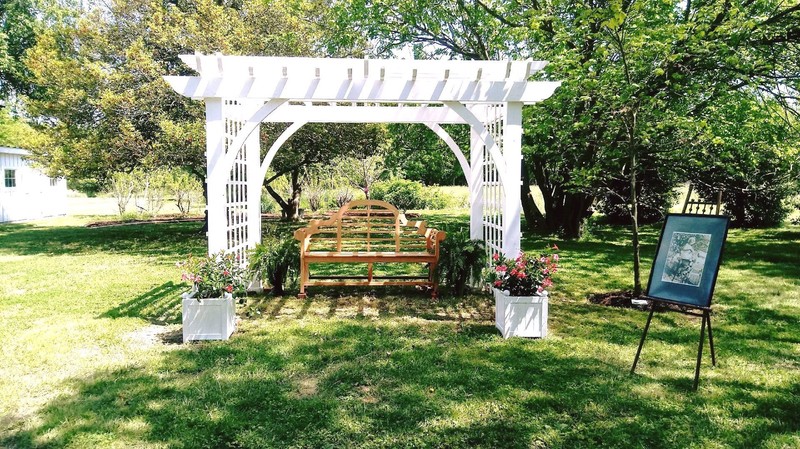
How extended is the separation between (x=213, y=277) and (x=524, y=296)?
9.10ft

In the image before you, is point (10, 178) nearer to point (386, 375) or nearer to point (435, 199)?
point (435, 199)

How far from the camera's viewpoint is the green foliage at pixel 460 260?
19.3ft

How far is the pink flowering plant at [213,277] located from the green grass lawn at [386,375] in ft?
1.45

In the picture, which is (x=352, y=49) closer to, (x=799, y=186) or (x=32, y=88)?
(x=799, y=186)

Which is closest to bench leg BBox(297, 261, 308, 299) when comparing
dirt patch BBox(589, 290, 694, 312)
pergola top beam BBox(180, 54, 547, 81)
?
pergola top beam BBox(180, 54, 547, 81)

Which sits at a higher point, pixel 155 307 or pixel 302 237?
pixel 302 237

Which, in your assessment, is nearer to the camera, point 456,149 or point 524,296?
point 524,296

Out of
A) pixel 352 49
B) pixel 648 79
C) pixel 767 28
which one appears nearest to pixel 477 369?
pixel 648 79

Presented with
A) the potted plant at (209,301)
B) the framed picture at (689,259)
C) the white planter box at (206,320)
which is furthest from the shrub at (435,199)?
the framed picture at (689,259)

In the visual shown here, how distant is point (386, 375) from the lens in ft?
11.8

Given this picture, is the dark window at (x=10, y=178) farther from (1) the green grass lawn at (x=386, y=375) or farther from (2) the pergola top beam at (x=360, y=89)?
(2) the pergola top beam at (x=360, y=89)

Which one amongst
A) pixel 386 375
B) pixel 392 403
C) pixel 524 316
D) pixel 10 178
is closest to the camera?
pixel 392 403

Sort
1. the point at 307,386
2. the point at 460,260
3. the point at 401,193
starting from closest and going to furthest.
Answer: the point at 307,386, the point at 460,260, the point at 401,193

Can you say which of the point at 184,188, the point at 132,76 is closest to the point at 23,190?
A: the point at 184,188
